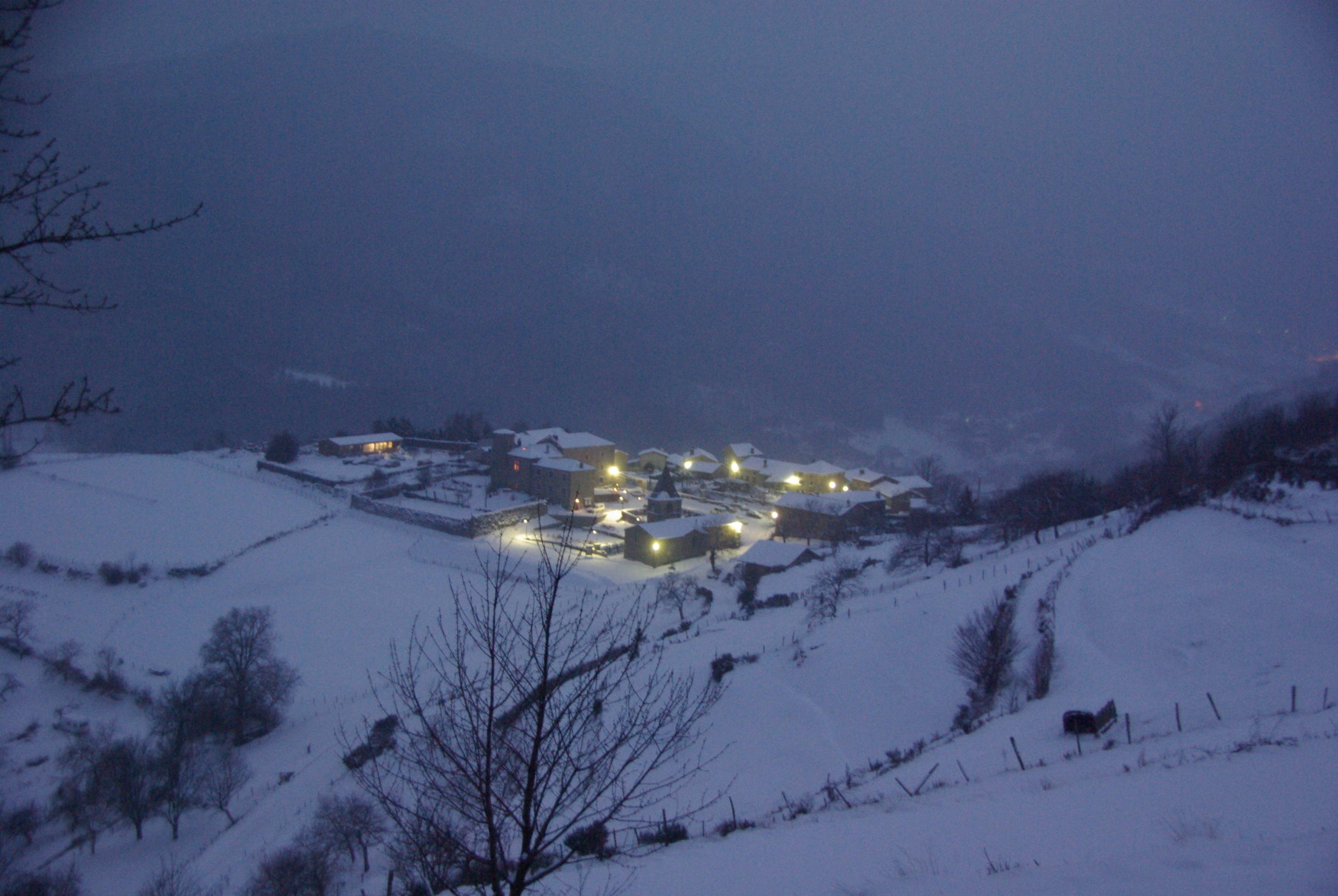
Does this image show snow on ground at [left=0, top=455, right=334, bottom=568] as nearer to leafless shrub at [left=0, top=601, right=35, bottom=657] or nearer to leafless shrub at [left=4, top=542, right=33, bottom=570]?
leafless shrub at [left=4, top=542, right=33, bottom=570]

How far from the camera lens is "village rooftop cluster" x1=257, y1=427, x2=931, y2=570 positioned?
37062 mm

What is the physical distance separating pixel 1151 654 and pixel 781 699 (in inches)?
306

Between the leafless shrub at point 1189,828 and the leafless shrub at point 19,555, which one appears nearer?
the leafless shrub at point 1189,828

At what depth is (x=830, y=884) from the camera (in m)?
5.50

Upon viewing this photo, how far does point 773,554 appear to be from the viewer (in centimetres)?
3212

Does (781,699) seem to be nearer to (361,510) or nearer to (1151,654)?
(1151,654)

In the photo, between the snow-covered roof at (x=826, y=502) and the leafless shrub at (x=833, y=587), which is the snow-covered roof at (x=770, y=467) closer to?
the snow-covered roof at (x=826, y=502)

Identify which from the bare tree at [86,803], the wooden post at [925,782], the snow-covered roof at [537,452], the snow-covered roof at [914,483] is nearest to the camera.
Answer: the wooden post at [925,782]

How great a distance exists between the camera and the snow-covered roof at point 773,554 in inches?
1243

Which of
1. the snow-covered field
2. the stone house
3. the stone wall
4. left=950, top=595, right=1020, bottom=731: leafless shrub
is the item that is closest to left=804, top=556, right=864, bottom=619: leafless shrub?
the snow-covered field

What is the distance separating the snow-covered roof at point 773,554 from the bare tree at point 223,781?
21.8 metres

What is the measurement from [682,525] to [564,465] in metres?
12.1

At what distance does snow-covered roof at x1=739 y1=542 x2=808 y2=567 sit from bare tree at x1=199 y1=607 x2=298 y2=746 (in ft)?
66.8

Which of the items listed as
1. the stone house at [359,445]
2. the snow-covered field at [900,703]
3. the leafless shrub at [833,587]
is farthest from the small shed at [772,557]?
the stone house at [359,445]
